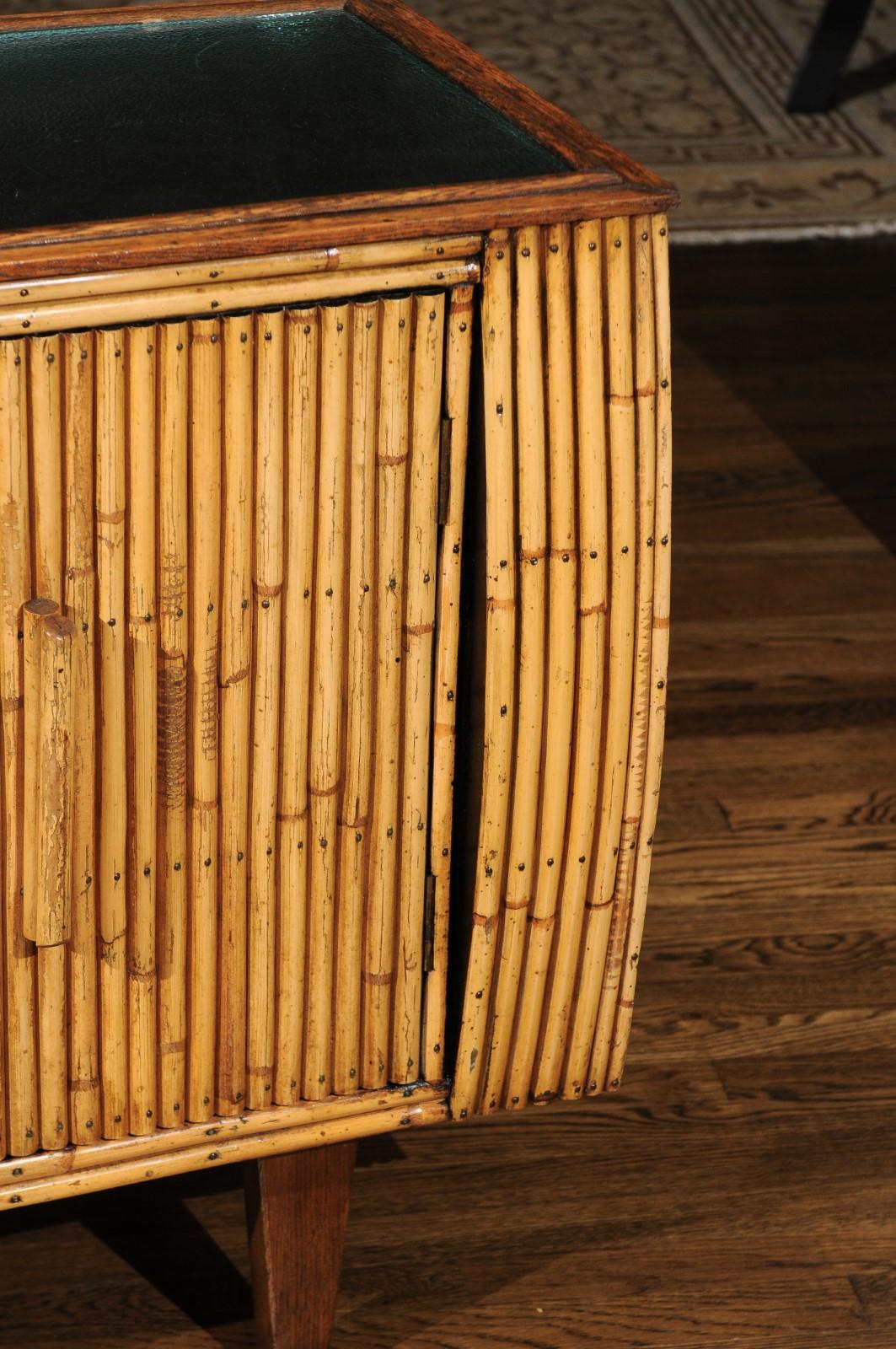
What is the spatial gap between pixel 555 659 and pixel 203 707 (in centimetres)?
19

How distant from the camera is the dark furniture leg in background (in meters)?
3.48

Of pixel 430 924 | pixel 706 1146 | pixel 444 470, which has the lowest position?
pixel 706 1146

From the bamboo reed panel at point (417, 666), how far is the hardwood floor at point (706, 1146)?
1.10 ft

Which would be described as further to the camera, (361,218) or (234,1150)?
(234,1150)

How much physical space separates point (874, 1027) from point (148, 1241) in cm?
64

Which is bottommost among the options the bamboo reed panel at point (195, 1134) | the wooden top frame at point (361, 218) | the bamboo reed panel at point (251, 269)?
the bamboo reed panel at point (195, 1134)

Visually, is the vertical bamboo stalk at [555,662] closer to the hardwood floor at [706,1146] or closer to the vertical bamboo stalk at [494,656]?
the vertical bamboo stalk at [494,656]

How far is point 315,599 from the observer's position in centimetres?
89

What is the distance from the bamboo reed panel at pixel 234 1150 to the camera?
982mm

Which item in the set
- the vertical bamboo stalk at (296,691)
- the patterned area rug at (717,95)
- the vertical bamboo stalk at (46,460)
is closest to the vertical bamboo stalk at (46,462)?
the vertical bamboo stalk at (46,460)

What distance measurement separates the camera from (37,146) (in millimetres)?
911

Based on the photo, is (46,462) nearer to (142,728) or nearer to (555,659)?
(142,728)

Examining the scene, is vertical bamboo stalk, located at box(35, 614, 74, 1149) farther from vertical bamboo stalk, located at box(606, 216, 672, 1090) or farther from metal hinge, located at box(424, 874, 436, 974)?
vertical bamboo stalk, located at box(606, 216, 672, 1090)

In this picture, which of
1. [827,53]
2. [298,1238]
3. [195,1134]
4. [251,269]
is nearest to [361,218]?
[251,269]
